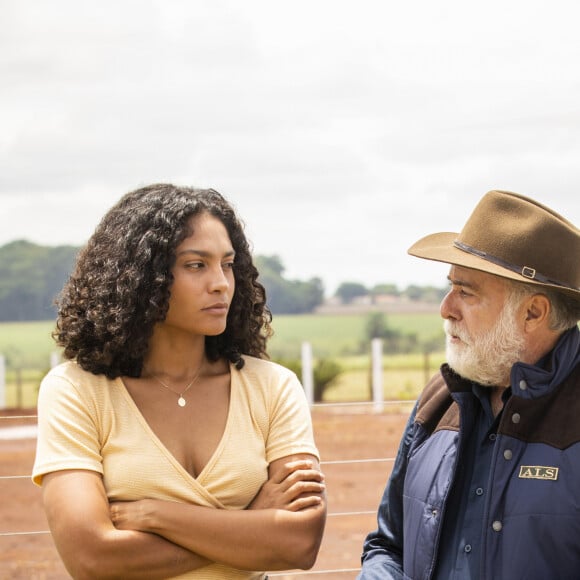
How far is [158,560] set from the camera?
2.47m

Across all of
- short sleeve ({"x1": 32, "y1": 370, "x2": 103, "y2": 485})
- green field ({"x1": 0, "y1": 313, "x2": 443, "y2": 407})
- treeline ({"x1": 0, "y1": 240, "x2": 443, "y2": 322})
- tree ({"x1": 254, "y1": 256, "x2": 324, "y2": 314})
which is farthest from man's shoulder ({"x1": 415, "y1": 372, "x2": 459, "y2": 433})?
tree ({"x1": 254, "y1": 256, "x2": 324, "y2": 314})

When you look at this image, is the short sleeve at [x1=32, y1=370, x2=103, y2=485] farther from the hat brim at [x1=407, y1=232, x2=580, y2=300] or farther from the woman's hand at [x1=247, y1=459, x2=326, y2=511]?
the hat brim at [x1=407, y1=232, x2=580, y2=300]

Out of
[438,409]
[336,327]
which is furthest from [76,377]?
[336,327]

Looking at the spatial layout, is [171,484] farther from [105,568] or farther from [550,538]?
[550,538]

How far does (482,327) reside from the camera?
260 centimetres

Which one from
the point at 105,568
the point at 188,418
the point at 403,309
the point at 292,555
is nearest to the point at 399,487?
the point at 292,555

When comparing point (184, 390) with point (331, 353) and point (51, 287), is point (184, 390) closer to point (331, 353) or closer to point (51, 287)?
point (331, 353)

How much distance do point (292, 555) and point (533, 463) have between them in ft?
2.19

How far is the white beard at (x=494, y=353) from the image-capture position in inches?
101

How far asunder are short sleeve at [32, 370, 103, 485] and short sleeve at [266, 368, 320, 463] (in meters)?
0.47

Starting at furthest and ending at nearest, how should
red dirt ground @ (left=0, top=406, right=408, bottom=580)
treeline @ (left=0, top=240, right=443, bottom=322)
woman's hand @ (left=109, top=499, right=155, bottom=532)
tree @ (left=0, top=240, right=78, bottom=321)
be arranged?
treeline @ (left=0, top=240, right=443, bottom=322) < tree @ (left=0, top=240, right=78, bottom=321) < red dirt ground @ (left=0, top=406, right=408, bottom=580) < woman's hand @ (left=109, top=499, right=155, bottom=532)

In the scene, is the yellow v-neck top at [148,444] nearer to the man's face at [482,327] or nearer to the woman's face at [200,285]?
the woman's face at [200,285]

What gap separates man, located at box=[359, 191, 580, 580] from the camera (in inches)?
92.8

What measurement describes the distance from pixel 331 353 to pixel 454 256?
47238 millimetres
